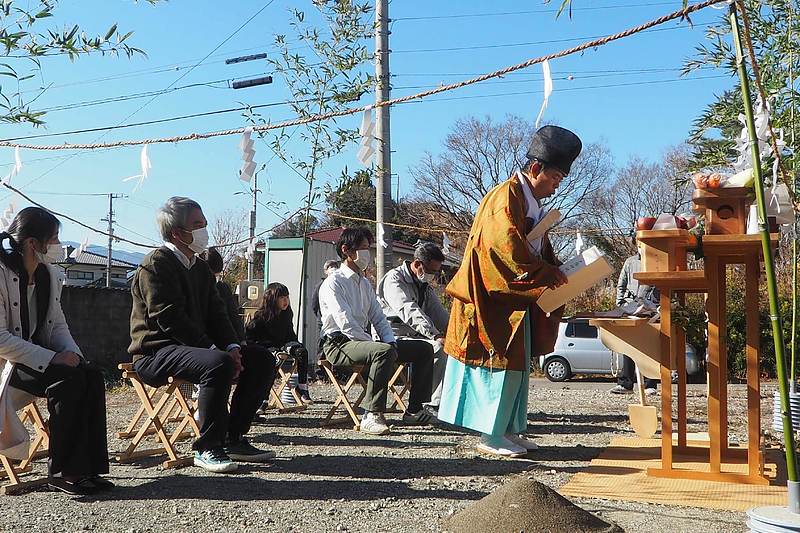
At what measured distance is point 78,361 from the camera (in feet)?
12.9

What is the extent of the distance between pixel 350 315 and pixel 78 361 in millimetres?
2539

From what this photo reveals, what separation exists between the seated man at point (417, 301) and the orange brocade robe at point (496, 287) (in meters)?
1.69

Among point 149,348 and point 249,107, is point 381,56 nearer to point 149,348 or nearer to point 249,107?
point 249,107

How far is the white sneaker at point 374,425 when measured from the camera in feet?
19.2

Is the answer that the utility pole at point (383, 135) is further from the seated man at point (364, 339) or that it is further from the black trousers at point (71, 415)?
the black trousers at point (71, 415)

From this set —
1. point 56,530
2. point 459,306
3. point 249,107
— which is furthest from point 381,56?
point 56,530

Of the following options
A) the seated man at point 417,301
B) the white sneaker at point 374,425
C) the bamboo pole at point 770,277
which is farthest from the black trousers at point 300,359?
the bamboo pole at point 770,277

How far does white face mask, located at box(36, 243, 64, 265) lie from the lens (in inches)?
161

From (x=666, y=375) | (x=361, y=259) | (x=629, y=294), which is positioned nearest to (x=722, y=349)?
(x=666, y=375)

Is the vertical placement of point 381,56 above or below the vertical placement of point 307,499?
above

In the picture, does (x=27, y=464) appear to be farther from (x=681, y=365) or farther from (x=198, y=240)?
(x=681, y=365)

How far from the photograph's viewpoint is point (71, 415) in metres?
3.88

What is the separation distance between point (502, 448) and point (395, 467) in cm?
71

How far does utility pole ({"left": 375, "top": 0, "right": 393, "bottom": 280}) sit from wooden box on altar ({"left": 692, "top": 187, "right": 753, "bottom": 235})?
704 cm
